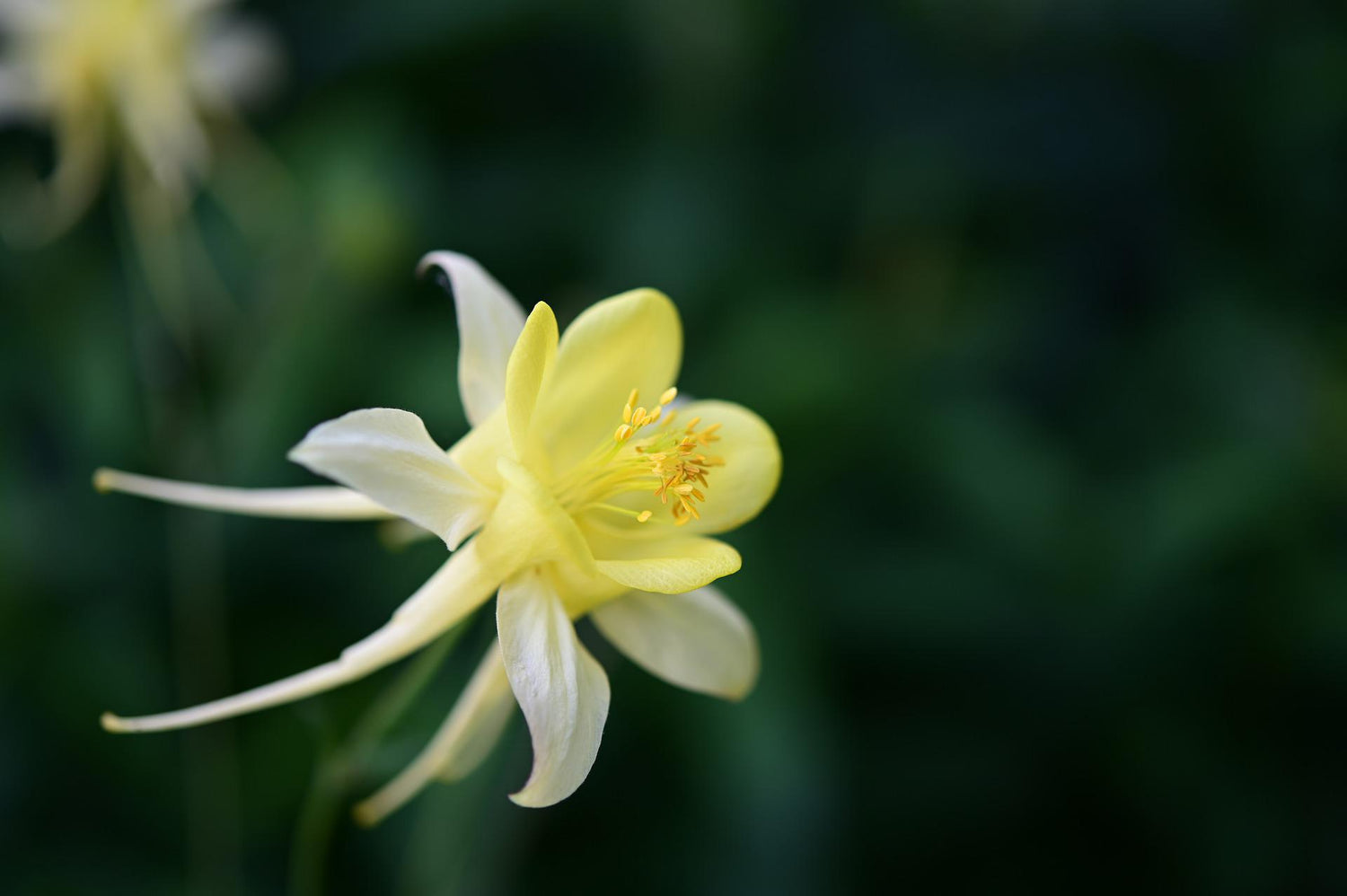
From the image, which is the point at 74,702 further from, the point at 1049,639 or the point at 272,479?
the point at 1049,639

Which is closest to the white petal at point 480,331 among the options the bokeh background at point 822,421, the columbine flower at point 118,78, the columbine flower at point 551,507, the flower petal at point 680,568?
the columbine flower at point 551,507

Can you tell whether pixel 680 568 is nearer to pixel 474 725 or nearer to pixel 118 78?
pixel 474 725

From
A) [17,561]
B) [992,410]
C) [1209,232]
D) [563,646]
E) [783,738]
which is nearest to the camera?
[563,646]

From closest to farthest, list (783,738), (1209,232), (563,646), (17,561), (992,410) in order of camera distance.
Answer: (563,646) < (783,738) < (17,561) < (992,410) < (1209,232)

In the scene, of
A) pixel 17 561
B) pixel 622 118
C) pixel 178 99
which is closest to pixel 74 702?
pixel 17 561

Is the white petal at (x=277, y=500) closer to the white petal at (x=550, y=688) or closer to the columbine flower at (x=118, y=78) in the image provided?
the white petal at (x=550, y=688)

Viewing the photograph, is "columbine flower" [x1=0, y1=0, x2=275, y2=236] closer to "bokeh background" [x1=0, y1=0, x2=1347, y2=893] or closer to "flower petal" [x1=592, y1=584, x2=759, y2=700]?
"bokeh background" [x1=0, y1=0, x2=1347, y2=893]

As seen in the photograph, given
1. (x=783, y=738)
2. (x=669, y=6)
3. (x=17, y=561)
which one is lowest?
(x=783, y=738)
